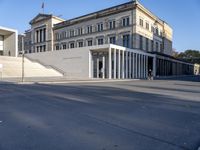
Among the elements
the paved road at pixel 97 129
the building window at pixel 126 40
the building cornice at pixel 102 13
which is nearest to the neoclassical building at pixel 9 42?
the building cornice at pixel 102 13

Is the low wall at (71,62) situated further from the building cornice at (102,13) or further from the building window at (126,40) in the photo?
the building cornice at (102,13)

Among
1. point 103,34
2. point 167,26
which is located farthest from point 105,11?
point 167,26

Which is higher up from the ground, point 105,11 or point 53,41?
point 105,11

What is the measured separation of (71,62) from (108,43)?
14432 millimetres

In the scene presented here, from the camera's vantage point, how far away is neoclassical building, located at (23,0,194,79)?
4219 centimetres

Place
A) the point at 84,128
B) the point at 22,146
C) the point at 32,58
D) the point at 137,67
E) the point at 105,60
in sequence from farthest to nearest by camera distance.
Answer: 1. the point at 32,58
2. the point at 137,67
3. the point at 105,60
4. the point at 84,128
5. the point at 22,146

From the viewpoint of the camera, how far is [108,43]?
55.6 meters

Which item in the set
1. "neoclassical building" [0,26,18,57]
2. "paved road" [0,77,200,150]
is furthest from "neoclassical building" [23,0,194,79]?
"paved road" [0,77,200,150]

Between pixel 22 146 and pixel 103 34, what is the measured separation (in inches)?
2146

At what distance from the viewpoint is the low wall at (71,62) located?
42312mm

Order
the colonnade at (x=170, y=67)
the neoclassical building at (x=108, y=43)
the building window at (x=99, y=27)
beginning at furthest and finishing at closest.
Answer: the building window at (x=99, y=27) < the colonnade at (x=170, y=67) < the neoclassical building at (x=108, y=43)

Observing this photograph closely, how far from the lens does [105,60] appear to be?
4203 centimetres

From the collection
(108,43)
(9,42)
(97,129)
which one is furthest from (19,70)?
(97,129)

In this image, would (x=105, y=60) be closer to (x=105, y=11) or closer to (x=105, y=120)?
(x=105, y=11)
